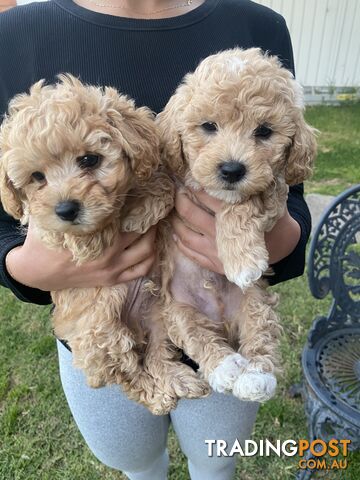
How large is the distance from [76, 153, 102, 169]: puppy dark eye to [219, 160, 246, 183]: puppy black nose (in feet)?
1.56

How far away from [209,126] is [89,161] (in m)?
0.51

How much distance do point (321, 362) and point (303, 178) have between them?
178 centimetres

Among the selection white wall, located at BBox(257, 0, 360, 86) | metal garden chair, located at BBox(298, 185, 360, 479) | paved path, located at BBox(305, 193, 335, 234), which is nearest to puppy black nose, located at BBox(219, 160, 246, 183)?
metal garden chair, located at BBox(298, 185, 360, 479)

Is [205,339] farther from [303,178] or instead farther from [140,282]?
[303,178]

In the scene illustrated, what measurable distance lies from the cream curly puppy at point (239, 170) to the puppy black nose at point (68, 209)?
0.50m

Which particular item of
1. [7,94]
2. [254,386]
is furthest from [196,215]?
[7,94]

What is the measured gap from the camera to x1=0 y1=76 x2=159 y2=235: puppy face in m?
1.75

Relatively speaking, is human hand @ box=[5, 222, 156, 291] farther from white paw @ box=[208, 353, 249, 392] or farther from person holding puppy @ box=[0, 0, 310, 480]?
white paw @ box=[208, 353, 249, 392]

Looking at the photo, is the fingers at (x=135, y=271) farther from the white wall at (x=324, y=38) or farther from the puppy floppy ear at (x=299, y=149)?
the white wall at (x=324, y=38)

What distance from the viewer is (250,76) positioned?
185cm

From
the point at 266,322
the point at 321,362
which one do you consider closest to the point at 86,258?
the point at 266,322

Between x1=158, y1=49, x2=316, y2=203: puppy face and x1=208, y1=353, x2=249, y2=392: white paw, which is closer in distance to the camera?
x1=158, y1=49, x2=316, y2=203: puppy face

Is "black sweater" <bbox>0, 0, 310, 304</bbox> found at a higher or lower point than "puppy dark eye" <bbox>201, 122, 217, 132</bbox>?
higher

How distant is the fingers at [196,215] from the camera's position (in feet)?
6.88
